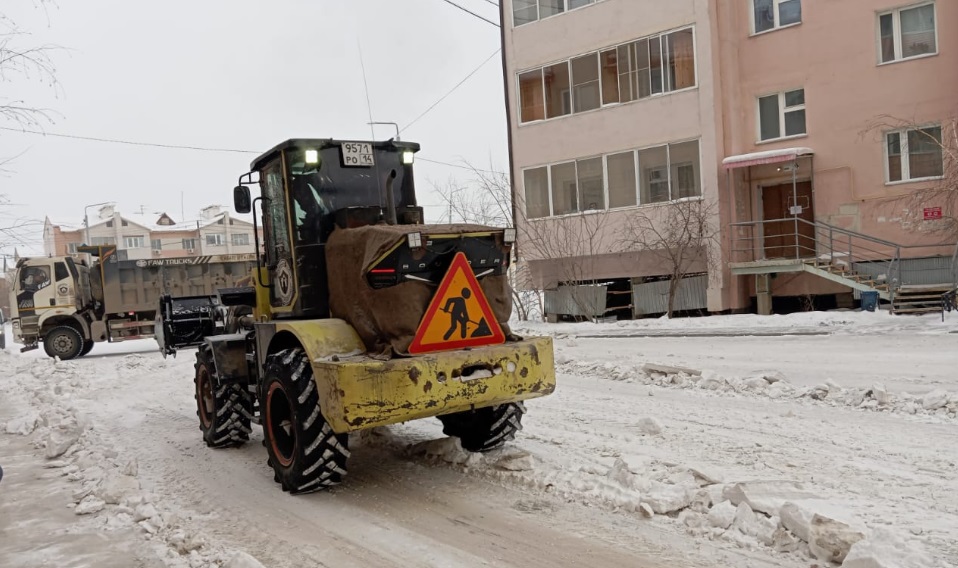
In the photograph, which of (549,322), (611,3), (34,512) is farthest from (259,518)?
(611,3)

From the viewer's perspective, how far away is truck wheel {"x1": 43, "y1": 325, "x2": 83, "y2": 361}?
22.2 meters

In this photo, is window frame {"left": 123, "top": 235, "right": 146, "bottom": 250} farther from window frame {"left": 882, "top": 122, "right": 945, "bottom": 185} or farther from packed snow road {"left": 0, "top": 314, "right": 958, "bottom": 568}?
window frame {"left": 882, "top": 122, "right": 945, "bottom": 185}

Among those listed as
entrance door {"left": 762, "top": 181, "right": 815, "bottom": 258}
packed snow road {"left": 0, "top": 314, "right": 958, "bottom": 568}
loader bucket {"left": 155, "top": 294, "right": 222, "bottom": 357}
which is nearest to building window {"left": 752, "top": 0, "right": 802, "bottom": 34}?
entrance door {"left": 762, "top": 181, "right": 815, "bottom": 258}

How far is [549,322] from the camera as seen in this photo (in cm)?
2183

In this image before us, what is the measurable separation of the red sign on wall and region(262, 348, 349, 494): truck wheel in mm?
15909

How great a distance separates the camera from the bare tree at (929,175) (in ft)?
54.6

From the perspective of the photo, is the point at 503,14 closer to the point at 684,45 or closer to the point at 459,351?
the point at 684,45

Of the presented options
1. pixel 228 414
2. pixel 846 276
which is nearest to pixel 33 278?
pixel 228 414

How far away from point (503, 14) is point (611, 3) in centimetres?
368

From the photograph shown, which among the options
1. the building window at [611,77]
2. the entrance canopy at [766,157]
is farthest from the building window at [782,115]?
the building window at [611,77]

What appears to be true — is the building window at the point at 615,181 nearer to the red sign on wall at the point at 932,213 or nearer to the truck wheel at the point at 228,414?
the red sign on wall at the point at 932,213

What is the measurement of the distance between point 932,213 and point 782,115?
174 inches

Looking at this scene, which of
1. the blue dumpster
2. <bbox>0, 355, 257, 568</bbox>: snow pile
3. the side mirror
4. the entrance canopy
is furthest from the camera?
the entrance canopy

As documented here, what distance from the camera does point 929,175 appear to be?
693 inches
